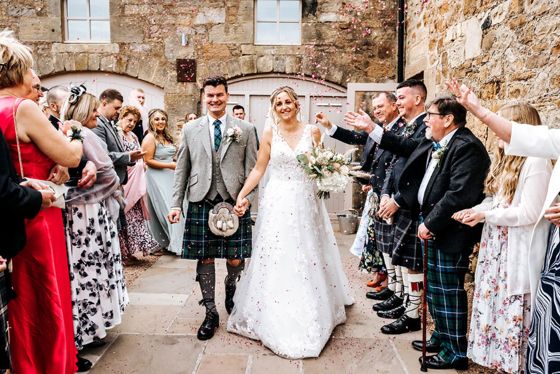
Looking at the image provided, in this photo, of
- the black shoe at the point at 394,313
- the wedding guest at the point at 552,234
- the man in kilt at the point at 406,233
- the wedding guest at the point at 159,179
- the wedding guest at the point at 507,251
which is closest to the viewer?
the wedding guest at the point at 552,234

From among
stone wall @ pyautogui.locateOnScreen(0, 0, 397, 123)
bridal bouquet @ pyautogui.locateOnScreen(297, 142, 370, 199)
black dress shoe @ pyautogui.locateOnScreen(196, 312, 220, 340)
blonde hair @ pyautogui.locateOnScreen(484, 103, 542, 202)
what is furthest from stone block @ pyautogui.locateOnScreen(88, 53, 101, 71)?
blonde hair @ pyautogui.locateOnScreen(484, 103, 542, 202)

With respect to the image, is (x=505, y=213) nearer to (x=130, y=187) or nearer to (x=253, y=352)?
(x=253, y=352)

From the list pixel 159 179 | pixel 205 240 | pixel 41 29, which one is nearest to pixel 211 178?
pixel 205 240

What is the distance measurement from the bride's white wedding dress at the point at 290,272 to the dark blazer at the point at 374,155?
71 centimetres

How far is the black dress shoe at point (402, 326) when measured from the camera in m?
3.39

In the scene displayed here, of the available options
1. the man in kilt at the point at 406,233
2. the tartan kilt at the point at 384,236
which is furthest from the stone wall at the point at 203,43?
the tartan kilt at the point at 384,236

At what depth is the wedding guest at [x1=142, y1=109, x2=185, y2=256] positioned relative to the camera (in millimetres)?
5926

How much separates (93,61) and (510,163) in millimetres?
7701

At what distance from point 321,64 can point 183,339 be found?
239 inches

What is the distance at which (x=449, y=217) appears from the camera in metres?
2.75

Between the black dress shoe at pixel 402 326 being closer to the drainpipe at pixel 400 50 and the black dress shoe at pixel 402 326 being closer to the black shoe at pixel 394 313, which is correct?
the black shoe at pixel 394 313

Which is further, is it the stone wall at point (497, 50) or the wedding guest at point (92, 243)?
the stone wall at point (497, 50)

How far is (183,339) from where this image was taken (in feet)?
10.8

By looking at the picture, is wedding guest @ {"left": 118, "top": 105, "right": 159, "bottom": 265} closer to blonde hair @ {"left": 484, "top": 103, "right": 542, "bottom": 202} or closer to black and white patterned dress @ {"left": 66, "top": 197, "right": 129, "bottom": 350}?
black and white patterned dress @ {"left": 66, "top": 197, "right": 129, "bottom": 350}
